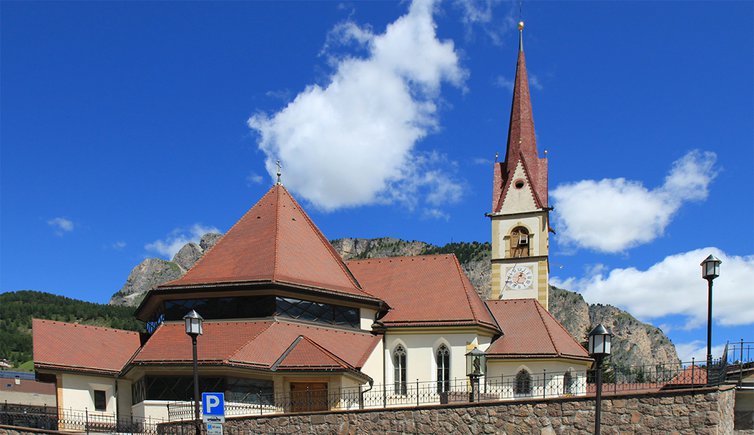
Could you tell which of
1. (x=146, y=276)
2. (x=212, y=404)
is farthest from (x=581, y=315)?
(x=212, y=404)

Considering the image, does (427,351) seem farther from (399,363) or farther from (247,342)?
(247,342)

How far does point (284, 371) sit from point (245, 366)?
1.13 m

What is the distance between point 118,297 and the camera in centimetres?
19050

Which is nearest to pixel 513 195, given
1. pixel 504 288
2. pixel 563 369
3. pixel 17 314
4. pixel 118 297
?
pixel 504 288

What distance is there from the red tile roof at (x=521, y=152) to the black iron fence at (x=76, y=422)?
73.6 feet

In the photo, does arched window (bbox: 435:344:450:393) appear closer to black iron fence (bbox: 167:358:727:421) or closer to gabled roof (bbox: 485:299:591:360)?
black iron fence (bbox: 167:358:727:421)

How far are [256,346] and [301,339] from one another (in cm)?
154

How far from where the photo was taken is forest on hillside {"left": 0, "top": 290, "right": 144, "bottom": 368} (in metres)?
97.2

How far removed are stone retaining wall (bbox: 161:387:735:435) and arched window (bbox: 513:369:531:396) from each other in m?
9.44

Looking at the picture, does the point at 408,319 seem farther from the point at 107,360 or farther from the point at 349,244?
the point at 349,244

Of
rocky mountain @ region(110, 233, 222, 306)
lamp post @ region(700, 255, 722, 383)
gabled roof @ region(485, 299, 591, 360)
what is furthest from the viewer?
rocky mountain @ region(110, 233, 222, 306)

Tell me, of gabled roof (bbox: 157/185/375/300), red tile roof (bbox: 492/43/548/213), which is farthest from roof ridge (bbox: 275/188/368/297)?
red tile roof (bbox: 492/43/548/213)

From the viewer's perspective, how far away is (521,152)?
137 ft

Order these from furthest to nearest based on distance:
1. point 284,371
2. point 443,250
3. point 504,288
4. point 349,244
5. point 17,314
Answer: point 349,244 → point 443,250 → point 17,314 → point 504,288 → point 284,371
